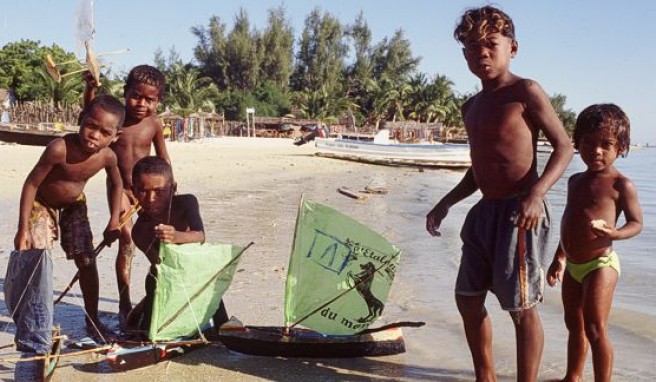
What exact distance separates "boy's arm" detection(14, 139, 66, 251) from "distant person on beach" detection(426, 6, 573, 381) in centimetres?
213

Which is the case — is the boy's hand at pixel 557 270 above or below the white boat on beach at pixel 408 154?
above

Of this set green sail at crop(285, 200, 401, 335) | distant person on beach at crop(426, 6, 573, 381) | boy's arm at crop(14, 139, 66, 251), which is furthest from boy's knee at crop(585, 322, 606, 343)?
boy's arm at crop(14, 139, 66, 251)

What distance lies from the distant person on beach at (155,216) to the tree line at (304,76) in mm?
43155

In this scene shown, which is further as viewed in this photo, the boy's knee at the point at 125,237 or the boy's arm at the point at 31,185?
the boy's knee at the point at 125,237

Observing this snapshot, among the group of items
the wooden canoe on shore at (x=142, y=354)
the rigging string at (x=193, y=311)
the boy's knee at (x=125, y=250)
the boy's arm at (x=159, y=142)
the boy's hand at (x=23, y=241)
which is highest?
the boy's arm at (x=159, y=142)

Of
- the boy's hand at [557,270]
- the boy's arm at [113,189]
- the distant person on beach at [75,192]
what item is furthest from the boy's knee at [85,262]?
the boy's hand at [557,270]

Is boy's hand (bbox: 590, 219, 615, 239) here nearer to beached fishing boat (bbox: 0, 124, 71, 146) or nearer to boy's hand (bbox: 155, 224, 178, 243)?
boy's hand (bbox: 155, 224, 178, 243)

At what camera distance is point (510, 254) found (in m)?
2.83

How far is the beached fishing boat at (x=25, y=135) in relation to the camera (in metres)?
27.0

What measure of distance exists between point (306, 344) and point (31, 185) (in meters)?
1.68

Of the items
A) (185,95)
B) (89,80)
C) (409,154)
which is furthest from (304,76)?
(89,80)

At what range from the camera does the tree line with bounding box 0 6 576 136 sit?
175ft

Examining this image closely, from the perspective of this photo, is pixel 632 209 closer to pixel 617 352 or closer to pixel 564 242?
pixel 564 242

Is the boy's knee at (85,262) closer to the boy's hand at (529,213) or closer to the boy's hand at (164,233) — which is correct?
the boy's hand at (164,233)
